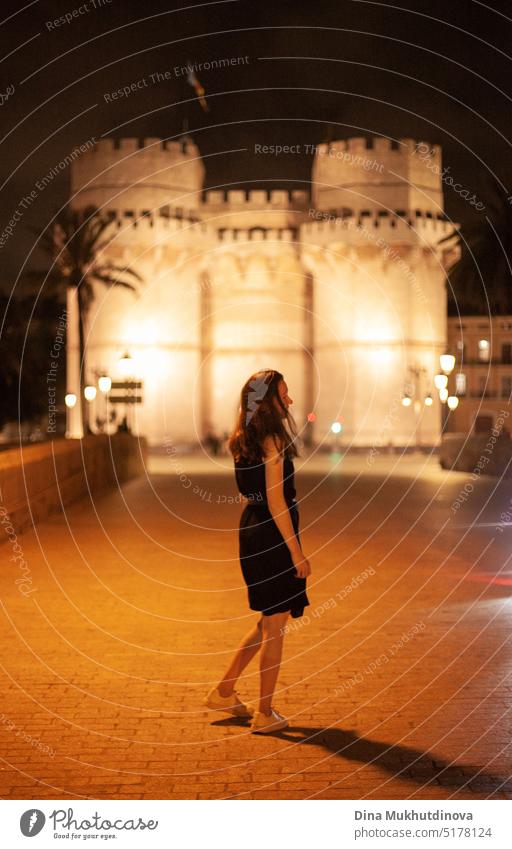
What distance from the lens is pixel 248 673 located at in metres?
7.07

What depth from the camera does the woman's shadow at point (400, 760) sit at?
4750mm

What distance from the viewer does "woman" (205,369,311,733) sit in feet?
18.8

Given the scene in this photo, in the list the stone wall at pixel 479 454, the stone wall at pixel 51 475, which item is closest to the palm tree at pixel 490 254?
the stone wall at pixel 479 454

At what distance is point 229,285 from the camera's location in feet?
197

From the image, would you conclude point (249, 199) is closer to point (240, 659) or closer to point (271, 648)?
point (240, 659)

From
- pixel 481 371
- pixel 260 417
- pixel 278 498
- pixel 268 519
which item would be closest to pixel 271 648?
pixel 268 519

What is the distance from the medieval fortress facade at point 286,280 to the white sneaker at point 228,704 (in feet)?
160

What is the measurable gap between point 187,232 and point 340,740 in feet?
171

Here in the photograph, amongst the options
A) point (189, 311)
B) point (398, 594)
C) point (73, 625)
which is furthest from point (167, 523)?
point (189, 311)

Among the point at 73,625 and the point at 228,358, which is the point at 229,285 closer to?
the point at 228,358

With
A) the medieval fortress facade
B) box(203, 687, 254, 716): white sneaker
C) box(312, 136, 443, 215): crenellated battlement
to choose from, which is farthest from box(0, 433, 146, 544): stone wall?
box(312, 136, 443, 215): crenellated battlement

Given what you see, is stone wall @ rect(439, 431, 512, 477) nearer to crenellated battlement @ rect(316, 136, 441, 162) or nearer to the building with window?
crenellated battlement @ rect(316, 136, 441, 162)

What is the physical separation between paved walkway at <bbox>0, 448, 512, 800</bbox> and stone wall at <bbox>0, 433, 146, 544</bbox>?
0.77m

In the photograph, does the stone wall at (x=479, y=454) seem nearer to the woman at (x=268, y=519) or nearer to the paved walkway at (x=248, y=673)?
the paved walkway at (x=248, y=673)
